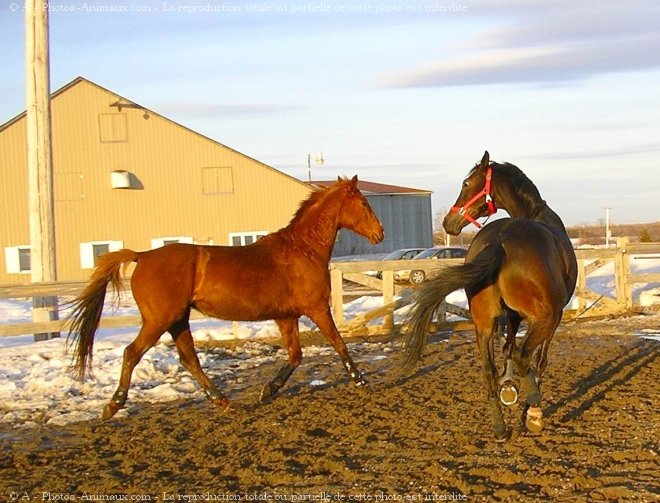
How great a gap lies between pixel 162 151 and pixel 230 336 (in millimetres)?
20761

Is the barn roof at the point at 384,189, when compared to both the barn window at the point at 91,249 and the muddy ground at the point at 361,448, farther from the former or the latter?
the muddy ground at the point at 361,448

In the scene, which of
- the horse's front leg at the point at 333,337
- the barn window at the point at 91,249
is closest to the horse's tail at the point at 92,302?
the horse's front leg at the point at 333,337

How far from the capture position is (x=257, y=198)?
3303 cm

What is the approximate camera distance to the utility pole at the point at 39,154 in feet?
39.1

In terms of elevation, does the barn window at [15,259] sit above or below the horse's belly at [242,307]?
above

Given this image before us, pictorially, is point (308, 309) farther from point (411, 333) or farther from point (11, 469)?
point (11, 469)

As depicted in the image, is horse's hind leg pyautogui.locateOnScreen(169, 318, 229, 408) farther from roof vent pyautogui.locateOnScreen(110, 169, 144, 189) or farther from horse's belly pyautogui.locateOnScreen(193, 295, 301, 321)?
roof vent pyautogui.locateOnScreen(110, 169, 144, 189)

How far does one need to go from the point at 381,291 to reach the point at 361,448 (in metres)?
8.81

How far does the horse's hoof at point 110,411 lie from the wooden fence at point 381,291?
217 centimetres

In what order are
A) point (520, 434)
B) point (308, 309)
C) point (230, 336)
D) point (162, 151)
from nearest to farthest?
point (520, 434) < point (308, 309) < point (230, 336) < point (162, 151)

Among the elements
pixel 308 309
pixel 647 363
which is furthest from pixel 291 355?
pixel 647 363

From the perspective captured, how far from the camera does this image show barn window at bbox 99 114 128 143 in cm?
3142

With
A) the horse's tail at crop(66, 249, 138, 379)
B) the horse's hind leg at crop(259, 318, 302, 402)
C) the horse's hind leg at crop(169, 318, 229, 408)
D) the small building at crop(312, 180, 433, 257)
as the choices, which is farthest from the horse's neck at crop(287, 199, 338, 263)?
the small building at crop(312, 180, 433, 257)

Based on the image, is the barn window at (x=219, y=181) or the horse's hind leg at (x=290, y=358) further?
the barn window at (x=219, y=181)
